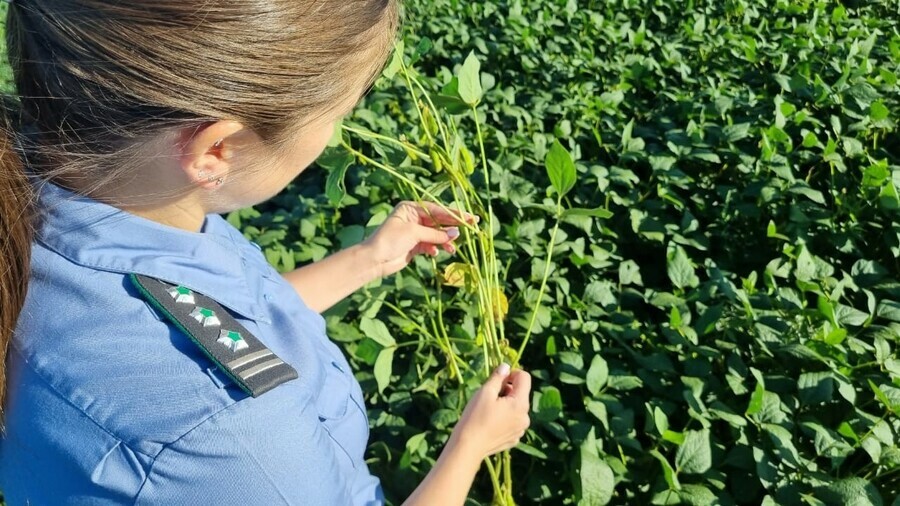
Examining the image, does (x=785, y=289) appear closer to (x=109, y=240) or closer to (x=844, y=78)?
(x=844, y=78)

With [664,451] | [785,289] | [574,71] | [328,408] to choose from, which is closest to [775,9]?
[574,71]

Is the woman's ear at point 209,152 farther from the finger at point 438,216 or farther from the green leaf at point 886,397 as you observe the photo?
the green leaf at point 886,397

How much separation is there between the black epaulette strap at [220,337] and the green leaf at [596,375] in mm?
704

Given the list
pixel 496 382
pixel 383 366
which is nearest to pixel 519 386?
pixel 496 382

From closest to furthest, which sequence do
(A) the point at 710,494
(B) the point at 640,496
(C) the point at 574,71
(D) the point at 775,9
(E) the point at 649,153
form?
(A) the point at 710,494
(B) the point at 640,496
(E) the point at 649,153
(C) the point at 574,71
(D) the point at 775,9

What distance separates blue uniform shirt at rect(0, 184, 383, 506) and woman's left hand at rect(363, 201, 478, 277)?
518mm

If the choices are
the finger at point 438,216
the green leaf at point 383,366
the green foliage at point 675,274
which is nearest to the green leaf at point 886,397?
the green foliage at point 675,274

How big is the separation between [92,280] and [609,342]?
3.44ft

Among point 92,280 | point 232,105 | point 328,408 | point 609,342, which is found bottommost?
point 609,342

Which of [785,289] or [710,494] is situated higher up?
[785,289]

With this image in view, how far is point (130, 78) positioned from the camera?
0.73m

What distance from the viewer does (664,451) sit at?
1.37 metres

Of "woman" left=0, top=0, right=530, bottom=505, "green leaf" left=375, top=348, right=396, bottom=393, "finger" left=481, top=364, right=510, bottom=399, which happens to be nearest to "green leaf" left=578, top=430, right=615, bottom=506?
"finger" left=481, top=364, right=510, bottom=399

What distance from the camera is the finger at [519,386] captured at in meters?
1.10
